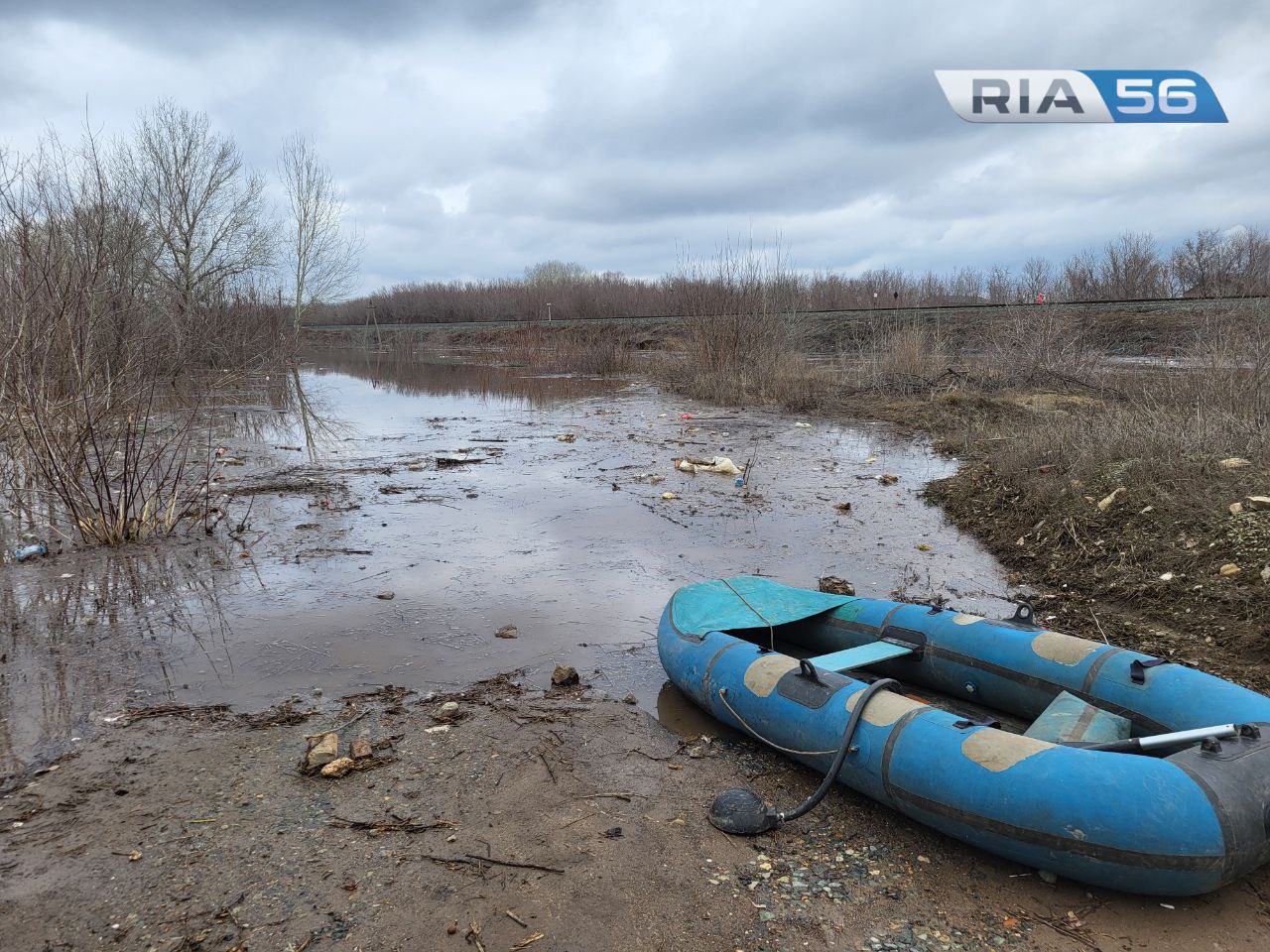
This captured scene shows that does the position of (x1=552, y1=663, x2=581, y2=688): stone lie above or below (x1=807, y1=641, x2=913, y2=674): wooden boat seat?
below

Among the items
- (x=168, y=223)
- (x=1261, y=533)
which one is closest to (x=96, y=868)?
(x=1261, y=533)

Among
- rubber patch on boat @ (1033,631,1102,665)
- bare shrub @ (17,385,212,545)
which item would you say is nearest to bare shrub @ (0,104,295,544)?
bare shrub @ (17,385,212,545)

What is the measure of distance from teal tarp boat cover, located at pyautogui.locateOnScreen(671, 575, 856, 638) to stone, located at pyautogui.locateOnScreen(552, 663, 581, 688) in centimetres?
60

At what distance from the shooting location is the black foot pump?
109 inches

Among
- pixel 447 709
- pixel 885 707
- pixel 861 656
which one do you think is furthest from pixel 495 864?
pixel 861 656

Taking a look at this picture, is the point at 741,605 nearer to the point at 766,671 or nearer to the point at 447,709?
the point at 766,671

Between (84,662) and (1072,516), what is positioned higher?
(1072,516)

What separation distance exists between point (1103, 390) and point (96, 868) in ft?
43.4

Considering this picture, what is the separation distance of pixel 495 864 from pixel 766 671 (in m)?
1.37

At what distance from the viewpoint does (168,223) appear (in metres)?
20.0

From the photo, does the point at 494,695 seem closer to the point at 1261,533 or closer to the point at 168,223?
the point at 1261,533

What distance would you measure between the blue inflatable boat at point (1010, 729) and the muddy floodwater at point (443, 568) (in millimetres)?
674

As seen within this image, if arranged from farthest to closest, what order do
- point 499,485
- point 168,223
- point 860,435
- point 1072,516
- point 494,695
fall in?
point 168,223 → point 860,435 → point 499,485 → point 1072,516 → point 494,695

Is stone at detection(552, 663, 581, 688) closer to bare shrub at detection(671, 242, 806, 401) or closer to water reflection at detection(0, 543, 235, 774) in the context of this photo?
water reflection at detection(0, 543, 235, 774)
